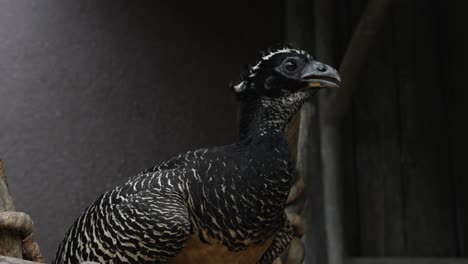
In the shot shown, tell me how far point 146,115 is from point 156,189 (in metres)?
1.33

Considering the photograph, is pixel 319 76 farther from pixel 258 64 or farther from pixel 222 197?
pixel 222 197

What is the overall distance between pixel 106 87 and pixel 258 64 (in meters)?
1.22

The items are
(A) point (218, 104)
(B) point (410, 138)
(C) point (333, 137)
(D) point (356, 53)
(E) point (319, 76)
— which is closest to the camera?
(E) point (319, 76)

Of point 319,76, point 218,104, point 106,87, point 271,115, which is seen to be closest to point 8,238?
point 271,115

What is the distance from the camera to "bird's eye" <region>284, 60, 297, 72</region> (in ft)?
6.28

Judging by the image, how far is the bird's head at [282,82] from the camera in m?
1.90

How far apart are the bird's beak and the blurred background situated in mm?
1035

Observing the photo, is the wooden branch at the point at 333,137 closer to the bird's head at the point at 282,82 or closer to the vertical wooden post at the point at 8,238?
the bird's head at the point at 282,82

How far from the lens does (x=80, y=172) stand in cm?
289

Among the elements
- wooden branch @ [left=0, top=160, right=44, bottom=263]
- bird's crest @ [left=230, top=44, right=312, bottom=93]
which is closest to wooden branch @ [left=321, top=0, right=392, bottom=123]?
bird's crest @ [left=230, top=44, right=312, bottom=93]

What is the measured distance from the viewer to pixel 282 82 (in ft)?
6.28

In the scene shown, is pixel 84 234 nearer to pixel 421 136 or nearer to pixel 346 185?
pixel 346 185

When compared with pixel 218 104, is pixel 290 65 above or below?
above

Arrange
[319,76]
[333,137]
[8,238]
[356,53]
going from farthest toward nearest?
[333,137]
[356,53]
[319,76]
[8,238]
